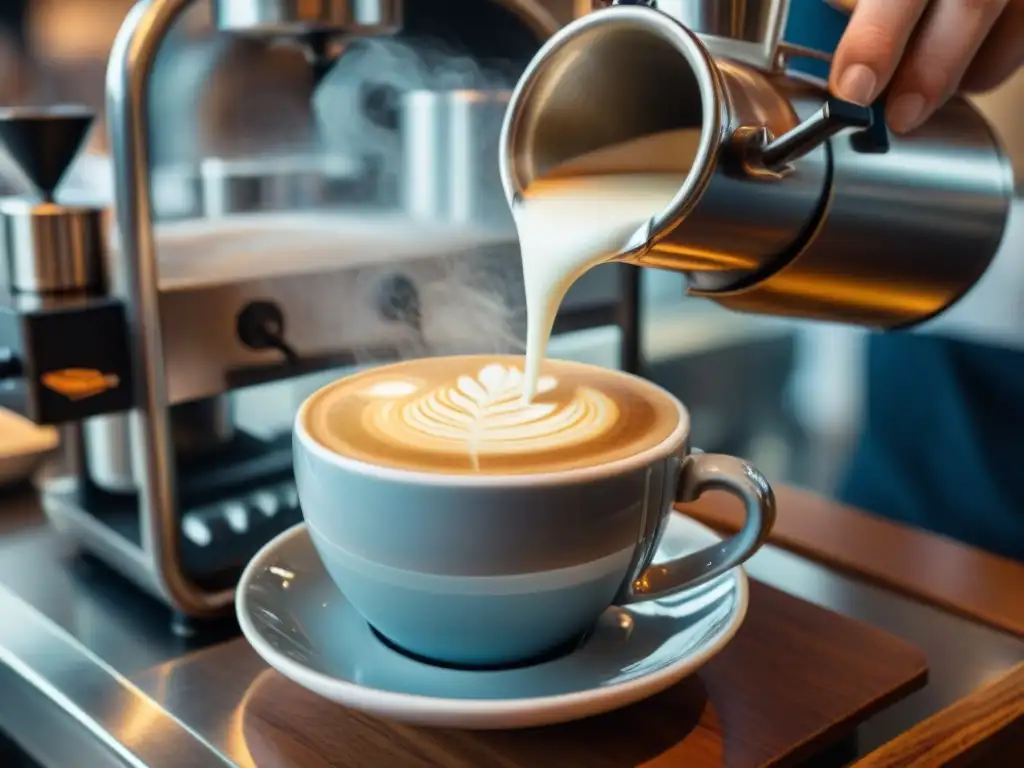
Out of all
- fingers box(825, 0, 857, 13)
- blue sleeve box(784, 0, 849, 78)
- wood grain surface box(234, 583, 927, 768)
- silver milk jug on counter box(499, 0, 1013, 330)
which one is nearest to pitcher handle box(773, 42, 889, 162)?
silver milk jug on counter box(499, 0, 1013, 330)

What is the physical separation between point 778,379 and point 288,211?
1723 mm

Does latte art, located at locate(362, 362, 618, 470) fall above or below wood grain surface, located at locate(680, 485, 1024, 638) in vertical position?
above

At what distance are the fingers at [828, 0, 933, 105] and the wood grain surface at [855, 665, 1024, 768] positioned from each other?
330 mm

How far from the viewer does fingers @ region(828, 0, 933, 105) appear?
0.58 metres

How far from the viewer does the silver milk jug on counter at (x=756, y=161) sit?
492mm

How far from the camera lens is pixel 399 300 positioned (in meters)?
0.73

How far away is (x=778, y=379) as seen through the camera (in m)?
2.41

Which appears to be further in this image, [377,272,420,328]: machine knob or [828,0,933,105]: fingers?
[377,272,420,328]: machine knob

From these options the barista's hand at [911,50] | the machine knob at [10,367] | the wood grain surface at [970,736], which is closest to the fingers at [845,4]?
the barista's hand at [911,50]

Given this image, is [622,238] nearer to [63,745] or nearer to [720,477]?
[720,477]

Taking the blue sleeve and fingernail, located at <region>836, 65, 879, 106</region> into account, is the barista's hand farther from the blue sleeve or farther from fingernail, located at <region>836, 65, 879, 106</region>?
the blue sleeve

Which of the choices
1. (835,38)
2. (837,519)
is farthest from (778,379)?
(837,519)

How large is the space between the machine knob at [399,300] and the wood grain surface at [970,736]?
414 mm

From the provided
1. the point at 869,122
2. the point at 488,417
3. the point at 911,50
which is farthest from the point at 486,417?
the point at 911,50
